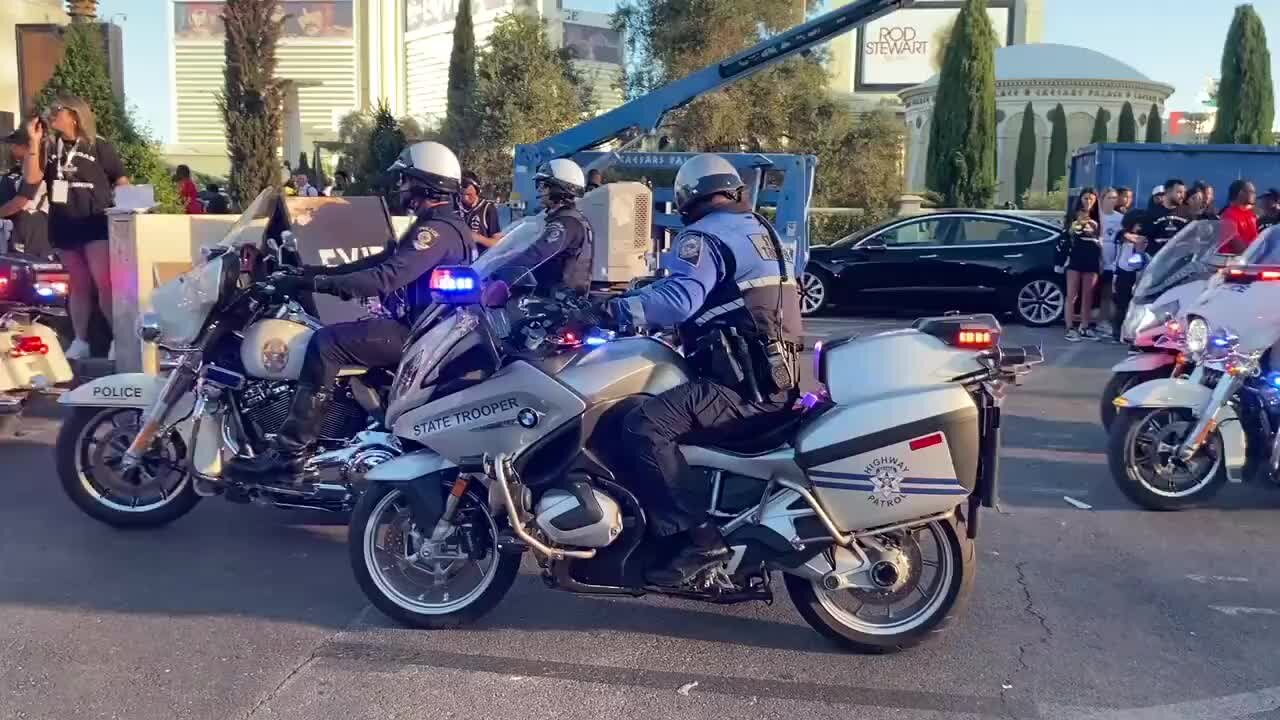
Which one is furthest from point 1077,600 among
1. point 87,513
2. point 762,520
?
point 87,513

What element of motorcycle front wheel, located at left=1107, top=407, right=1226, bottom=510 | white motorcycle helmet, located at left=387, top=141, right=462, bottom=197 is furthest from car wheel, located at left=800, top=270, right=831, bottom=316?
white motorcycle helmet, located at left=387, top=141, right=462, bottom=197

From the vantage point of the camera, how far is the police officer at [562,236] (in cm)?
540

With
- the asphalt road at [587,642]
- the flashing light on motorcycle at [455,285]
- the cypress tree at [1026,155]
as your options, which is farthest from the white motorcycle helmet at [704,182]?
the cypress tree at [1026,155]

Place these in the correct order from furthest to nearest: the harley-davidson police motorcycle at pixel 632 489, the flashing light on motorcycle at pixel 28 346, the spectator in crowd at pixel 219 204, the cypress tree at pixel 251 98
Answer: the spectator in crowd at pixel 219 204, the cypress tree at pixel 251 98, the flashing light on motorcycle at pixel 28 346, the harley-davidson police motorcycle at pixel 632 489

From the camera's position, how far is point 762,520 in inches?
171

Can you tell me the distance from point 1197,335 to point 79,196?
300 inches

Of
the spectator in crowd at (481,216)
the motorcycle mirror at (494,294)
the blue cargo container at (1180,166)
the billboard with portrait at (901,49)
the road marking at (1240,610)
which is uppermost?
the billboard with portrait at (901,49)

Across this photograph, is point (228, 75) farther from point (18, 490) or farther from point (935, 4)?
point (935, 4)

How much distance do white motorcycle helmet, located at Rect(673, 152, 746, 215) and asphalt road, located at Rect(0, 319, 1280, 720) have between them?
1.64m

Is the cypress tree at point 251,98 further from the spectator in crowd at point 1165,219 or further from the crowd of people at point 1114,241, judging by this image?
the spectator in crowd at point 1165,219

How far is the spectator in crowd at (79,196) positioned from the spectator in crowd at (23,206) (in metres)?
0.08

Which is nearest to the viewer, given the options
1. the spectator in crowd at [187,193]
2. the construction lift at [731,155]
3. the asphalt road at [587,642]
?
the asphalt road at [587,642]

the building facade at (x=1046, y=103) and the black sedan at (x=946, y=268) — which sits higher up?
the building facade at (x=1046, y=103)

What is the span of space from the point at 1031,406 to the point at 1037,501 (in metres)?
3.15
